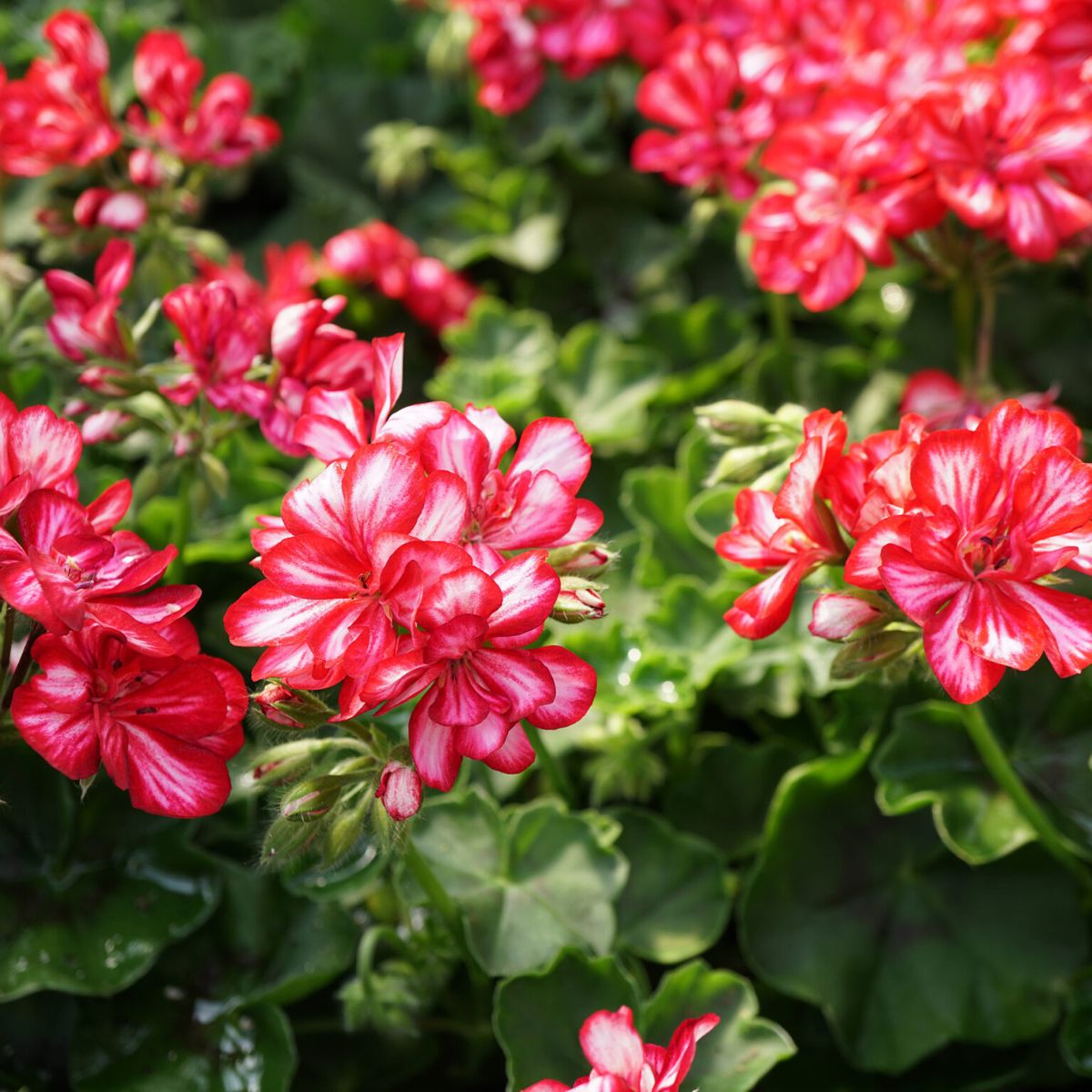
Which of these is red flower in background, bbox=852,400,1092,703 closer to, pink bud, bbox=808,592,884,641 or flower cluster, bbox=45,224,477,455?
pink bud, bbox=808,592,884,641

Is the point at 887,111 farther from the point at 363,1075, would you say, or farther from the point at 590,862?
the point at 363,1075

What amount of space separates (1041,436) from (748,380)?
34.8 inches

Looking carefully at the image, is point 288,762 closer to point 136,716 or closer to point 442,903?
point 136,716

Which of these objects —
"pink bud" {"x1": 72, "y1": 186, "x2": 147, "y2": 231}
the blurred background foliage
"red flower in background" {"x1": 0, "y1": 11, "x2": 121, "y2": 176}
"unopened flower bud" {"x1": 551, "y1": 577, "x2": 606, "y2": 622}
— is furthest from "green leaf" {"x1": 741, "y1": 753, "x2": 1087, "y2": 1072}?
"red flower in background" {"x1": 0, "y1": 11, "x2": 121, "y2": 176}

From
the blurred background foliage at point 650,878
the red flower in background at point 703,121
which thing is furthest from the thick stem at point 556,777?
the red flower in background at point 703,121

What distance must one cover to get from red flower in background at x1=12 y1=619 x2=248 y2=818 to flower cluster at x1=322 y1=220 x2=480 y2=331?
3.50 ft

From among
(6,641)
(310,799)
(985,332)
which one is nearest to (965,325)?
(985,332)

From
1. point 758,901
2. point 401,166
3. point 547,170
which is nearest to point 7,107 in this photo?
point 401,166

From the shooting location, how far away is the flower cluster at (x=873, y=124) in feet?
4.25

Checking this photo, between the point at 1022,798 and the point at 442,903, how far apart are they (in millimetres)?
567

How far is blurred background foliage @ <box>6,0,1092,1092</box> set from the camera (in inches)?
48.3

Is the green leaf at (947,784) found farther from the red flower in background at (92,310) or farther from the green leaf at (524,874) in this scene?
the red flower in background at (92,310)

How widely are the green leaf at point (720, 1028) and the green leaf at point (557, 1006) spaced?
0.04m

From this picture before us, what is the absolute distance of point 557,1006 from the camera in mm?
1170
